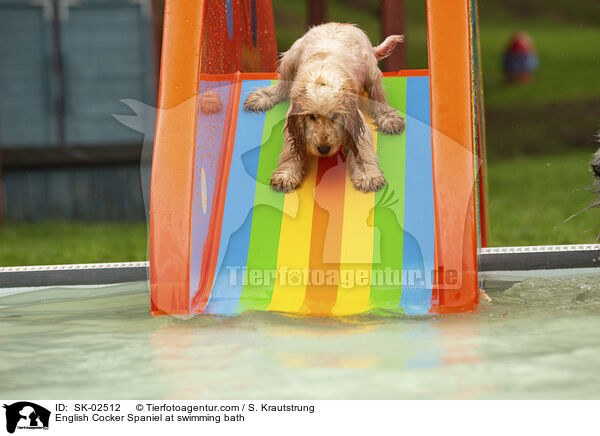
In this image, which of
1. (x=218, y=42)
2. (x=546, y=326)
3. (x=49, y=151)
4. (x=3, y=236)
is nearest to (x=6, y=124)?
(x=49, y=151)

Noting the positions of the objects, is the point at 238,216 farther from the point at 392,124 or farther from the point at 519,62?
the point at 519,62

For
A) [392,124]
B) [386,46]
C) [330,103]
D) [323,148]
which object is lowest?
[323,148]

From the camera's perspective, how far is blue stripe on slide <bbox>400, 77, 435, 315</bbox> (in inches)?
154

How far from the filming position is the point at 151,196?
3805 millimetres

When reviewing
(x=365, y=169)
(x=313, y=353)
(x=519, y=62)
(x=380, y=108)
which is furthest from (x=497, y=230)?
(x=519, y=62)

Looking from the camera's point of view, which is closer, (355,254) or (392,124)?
(355,254)

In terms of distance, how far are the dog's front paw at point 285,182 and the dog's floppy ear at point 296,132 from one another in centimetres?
12

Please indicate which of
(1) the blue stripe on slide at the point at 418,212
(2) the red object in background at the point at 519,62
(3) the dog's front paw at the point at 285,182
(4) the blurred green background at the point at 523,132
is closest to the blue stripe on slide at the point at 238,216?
(3) the dog's front paw at the point at 285,182

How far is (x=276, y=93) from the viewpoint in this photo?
15.7ft

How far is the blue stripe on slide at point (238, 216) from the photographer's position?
3.98 metres

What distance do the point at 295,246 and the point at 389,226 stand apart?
460 millimetres
